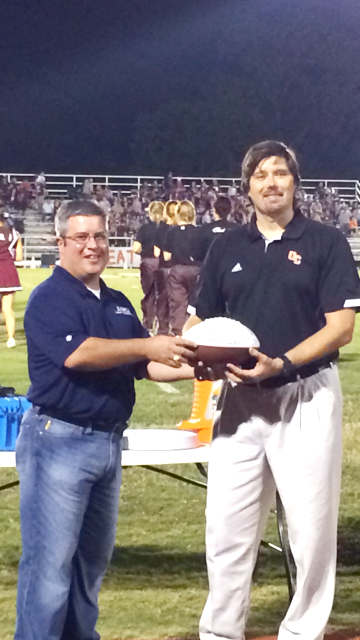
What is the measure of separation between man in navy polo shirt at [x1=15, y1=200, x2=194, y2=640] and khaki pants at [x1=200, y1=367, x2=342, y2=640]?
1.07 ft

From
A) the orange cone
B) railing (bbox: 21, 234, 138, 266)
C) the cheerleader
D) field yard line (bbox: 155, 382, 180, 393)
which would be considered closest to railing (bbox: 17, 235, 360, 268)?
railing (bbox: 21, 234, 138, 266)

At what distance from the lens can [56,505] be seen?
283 cm

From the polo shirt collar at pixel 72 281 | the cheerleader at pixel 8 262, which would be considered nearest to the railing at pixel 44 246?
the cheerleader at pixel 8 262

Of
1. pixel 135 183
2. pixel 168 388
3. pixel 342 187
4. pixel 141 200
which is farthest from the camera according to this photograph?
pixel 342 187

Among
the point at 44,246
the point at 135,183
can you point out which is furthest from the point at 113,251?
the point at 135,183

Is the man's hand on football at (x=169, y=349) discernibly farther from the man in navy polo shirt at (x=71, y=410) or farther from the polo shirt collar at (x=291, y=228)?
the polo shirt collar at (x=291, y=228)

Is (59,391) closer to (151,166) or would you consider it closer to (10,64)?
(151,166)

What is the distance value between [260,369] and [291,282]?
0.32 meters

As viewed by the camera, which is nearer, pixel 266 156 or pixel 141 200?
pixel 266 156

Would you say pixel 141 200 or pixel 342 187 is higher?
pixel 342 187

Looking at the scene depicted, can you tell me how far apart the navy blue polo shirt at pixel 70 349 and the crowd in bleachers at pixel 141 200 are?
29413 mm

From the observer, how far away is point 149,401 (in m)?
8.91

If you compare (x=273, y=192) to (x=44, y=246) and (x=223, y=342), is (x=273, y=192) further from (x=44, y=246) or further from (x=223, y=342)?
(x=44, y=246)

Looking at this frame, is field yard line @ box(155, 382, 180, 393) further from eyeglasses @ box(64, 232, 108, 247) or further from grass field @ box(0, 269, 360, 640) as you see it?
eyeglasses @ box(64, 232, 108, 247)
